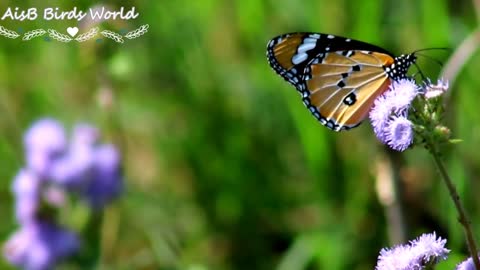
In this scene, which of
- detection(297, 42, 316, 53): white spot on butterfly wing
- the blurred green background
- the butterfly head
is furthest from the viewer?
the blurred green background

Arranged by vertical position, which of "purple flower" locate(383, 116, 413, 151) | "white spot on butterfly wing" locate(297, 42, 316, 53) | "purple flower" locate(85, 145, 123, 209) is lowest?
"purple flower" locate(85, 145, 123, 209)

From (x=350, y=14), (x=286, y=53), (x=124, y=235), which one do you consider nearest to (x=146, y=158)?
(x=124, y=235)

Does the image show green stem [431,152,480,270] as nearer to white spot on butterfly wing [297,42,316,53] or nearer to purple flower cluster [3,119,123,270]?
white spot on butterfly wing [297,42,316,53]

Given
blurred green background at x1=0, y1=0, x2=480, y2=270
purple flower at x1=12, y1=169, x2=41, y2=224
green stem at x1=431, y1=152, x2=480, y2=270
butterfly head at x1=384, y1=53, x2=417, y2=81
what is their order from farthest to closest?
blurred green background at x1=0, y1=0, x2=480, y2=270 < purple flower at x1=12, y1=169, x2=41, y2=224 < butterfly head at x1=384, y1=53, x2=417, y2=81 < green stem at x1=431, y1=152, x2=480, y2=270

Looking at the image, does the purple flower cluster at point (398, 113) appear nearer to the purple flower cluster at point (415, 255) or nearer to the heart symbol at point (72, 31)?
the purple flower cluster at point (415, 255)

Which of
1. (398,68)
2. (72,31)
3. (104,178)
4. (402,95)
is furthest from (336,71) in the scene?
(72,31)

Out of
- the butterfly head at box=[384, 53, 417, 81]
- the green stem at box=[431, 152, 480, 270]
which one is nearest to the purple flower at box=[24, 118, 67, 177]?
the butterfly head at box=[384, 53, 417, 81]
